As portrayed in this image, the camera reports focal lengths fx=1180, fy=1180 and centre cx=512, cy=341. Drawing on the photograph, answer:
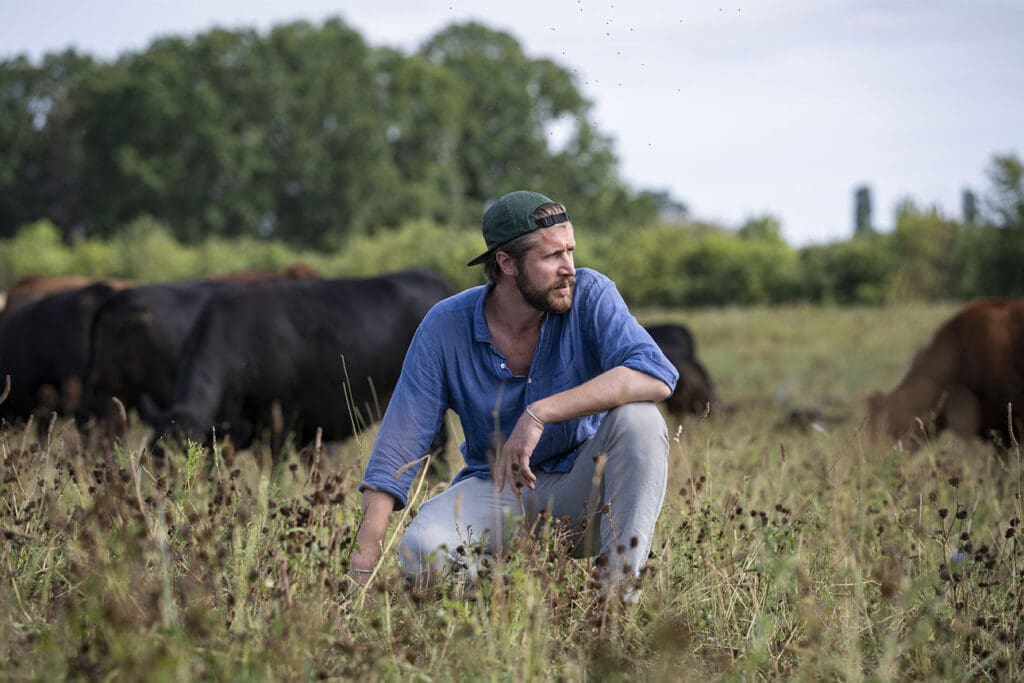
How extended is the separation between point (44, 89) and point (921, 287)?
48.9 metres

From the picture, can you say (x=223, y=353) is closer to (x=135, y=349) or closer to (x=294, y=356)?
(x=294, y=356)

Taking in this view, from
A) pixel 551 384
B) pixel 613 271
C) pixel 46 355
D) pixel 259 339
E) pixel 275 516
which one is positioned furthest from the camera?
pixel 613 271

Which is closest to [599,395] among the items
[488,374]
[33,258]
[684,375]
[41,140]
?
[488,374]

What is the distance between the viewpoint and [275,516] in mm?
4230

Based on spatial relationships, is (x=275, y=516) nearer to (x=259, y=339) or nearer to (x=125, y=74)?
(x=259, y=339)

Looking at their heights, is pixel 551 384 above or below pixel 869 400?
above

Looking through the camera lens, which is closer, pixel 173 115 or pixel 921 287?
pixel 921 287

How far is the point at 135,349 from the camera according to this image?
34.9 feet

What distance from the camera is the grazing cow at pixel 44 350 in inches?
411

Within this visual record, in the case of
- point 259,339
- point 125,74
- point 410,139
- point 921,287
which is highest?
point 125,74

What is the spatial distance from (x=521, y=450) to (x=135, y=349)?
7.40 metres

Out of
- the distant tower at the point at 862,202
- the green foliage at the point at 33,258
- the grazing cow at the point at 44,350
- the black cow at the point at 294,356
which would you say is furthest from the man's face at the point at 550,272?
the distant tower at the point at 862,202

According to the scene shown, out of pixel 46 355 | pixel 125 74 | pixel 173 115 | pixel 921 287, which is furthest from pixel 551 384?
pixel 125 74

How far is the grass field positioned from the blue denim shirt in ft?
1.05
